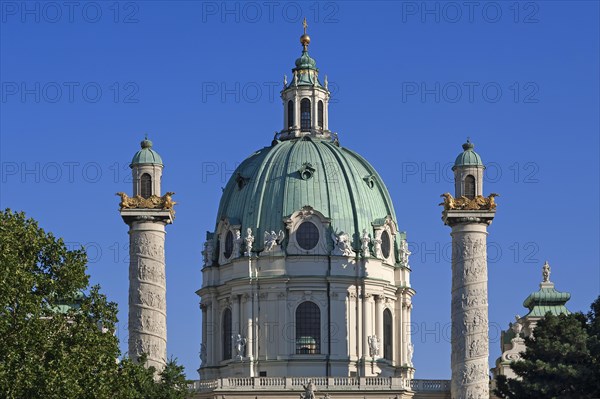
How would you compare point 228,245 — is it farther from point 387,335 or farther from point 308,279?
point 387,335

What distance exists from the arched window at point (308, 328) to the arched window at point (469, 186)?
18694 mm

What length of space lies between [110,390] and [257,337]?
51960 mm

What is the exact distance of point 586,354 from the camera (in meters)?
107

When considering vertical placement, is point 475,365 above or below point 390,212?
below

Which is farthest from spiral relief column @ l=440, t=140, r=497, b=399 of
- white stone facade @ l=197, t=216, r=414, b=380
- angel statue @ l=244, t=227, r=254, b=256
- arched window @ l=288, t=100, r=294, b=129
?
arched window @ l=288, t=100, r=294, b=129

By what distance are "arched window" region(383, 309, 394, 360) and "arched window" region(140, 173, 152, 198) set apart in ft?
76.9

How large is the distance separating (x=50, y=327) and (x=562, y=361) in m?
33.0

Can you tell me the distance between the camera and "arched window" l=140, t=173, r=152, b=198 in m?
125

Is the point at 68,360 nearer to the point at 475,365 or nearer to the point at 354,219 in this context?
the point at 475,365

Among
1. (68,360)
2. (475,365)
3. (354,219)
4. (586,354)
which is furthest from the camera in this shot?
(354,219)

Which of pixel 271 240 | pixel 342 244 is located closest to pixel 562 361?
pixel 342 244

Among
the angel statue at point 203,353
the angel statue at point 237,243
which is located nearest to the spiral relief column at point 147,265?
the angel statue at point 237,243

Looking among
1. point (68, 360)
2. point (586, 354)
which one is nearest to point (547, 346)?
point (586, 354)

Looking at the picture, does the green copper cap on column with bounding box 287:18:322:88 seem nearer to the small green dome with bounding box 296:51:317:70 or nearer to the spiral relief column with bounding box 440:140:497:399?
the small green dome with bounding box 296:51:317:70
